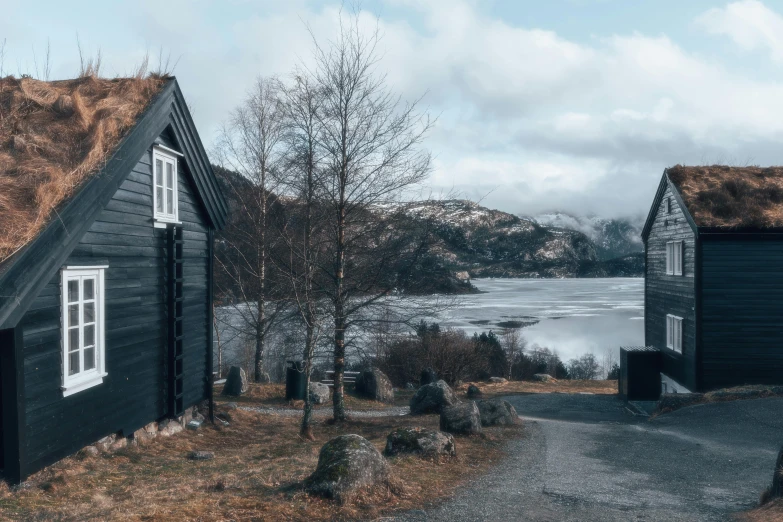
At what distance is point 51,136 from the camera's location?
1003 cm

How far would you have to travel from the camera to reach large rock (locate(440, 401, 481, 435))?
12.6m

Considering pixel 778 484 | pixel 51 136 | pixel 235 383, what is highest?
pixel 51 136

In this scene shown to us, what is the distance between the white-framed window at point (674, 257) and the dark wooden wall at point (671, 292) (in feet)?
0.60

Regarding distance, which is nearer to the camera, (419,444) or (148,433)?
Answer: (419,444)

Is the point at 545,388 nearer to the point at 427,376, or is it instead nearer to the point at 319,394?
the point at 427,376

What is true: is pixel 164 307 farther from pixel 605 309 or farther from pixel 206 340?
pixel 605 309

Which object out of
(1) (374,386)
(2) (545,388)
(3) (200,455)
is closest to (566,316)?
(2) (545,388)

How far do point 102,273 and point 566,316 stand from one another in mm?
46047

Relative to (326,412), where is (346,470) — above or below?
above

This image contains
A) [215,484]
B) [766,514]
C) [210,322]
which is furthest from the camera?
[210,322]

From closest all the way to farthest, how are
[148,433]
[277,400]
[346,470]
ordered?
1. [346,470]
2. [148,433]
3. [277,400]

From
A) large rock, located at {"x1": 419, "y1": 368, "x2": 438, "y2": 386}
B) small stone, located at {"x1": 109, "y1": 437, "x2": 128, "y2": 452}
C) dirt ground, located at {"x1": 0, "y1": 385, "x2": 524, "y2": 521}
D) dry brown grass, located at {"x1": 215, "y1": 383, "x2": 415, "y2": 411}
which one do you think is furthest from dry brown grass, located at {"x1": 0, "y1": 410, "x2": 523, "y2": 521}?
large rock, located at {"x1": 419, "y1": 368, "x2": 438, "y2": 386}

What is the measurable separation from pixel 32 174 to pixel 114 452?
4476mm

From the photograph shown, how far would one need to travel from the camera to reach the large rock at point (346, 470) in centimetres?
730
